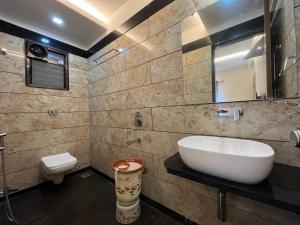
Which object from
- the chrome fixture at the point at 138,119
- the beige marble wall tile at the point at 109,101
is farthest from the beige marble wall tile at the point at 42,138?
the chrome fixture at the point at 138,119

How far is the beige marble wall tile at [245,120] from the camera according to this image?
957mm

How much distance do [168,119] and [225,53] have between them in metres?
0.79

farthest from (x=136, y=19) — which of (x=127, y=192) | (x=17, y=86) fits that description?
(x=127, y=192)

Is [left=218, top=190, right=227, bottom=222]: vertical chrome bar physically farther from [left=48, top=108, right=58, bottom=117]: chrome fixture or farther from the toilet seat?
[left=48, top=108, right=58, bottom=117]: chrome fixture

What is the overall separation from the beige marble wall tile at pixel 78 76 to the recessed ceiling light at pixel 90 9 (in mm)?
1020

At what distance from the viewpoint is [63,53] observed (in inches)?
99.0

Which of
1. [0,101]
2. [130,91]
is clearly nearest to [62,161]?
[0,101]

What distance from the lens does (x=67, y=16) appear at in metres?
1.94

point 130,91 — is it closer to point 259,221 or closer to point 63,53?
point 63,53

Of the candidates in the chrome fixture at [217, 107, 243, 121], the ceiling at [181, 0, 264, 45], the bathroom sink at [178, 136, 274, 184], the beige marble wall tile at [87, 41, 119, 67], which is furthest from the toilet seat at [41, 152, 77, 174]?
the ceiling at [181, 0, 264, 45]

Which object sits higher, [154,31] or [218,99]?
[154,31]

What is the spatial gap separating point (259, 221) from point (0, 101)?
3.01m

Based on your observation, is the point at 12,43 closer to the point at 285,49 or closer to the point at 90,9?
the point at 90,9

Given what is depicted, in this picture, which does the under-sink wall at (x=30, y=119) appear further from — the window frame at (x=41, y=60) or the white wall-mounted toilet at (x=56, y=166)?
the white wall-mounted toilet at (x=56, y=166)
